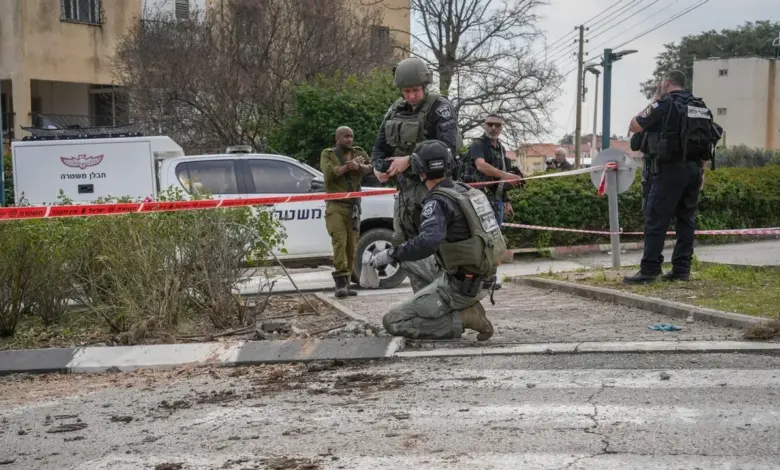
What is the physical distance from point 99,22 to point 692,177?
2360cm

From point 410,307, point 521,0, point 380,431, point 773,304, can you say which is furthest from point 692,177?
point 521,0

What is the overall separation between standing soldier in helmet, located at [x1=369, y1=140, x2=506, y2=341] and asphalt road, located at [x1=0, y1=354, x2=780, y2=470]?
52 cm

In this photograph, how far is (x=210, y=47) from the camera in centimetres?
2138

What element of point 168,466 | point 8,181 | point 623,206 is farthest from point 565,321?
point 8,181

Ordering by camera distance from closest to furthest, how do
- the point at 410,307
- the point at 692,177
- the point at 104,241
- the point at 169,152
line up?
1. the point at 410,307
2. the point at 104,241
3. the point at 692,177
4. the point at 169,152

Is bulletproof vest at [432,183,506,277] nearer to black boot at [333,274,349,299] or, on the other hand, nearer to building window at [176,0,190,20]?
black boot at [333,274,349,299]

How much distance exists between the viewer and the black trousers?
887 cm

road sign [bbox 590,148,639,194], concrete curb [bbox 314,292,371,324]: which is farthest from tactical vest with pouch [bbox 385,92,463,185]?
road sign [bbox 590,148,639,194]

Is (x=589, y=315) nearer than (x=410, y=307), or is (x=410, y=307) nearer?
A: (x=410, y=307)

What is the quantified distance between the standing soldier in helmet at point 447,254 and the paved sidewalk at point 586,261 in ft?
14.3

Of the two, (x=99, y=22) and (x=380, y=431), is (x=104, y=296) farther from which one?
(x=99, y=22)

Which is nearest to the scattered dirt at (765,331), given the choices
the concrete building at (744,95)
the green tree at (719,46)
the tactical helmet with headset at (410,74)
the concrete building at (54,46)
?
the tactical helmet with headset at (410,74)

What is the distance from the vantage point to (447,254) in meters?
6.58

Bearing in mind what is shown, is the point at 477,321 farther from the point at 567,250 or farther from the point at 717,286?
the point at 567,250
